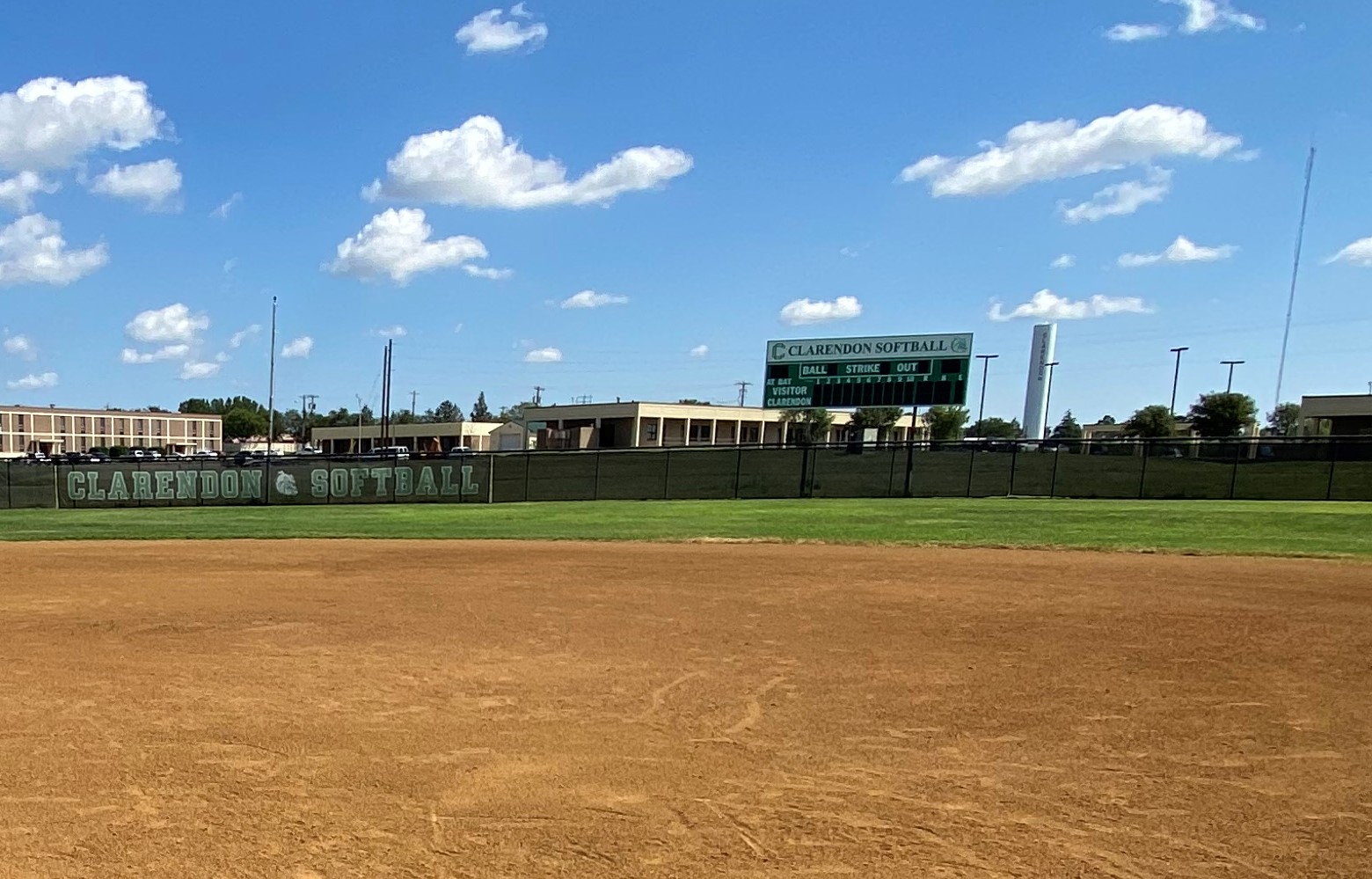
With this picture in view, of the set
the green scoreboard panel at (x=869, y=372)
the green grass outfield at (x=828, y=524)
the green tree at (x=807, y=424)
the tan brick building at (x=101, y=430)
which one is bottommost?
the tan brick building at (x=101, y=430)

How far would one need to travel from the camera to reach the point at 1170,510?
66.7 feet

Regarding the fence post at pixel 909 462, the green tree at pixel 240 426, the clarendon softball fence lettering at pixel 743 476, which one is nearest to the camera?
the clarendon softball fence lettering at pixel 743 476

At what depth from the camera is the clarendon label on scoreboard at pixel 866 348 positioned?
28172 mm

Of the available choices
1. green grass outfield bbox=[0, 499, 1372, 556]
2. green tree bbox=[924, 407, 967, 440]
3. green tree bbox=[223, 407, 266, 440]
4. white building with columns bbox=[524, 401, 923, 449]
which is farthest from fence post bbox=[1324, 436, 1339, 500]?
green tree bbox=[223, 407, 266, 440]

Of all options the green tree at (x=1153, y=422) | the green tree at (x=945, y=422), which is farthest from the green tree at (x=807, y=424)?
the green tree at (x=1153, y=422)

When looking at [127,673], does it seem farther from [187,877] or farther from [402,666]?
[187,877]

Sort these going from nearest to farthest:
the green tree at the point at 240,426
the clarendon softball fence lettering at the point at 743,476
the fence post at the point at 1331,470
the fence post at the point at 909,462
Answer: the fence post at the point at 1331,470
the clarendon softball fence lettering at the point at 743,476
the fence post at the point at 909,462
the green tree at the point at 240,426

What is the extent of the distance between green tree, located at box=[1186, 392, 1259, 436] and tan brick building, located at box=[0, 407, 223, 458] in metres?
122

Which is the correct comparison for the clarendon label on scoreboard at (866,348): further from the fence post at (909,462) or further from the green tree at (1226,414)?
the green tree at (1226,414)

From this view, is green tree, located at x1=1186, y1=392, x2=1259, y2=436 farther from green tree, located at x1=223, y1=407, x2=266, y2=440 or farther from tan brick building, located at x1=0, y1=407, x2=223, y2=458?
green tree, located at x1=223, y1=407, x2=266, y2=440

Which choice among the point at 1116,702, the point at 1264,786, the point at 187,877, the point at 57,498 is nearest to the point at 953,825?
the point at 1264,786

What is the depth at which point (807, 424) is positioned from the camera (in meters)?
60.2

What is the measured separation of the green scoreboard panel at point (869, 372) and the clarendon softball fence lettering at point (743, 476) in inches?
72.5

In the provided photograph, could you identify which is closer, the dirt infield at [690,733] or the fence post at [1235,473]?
the dirt infield at [690,733]
